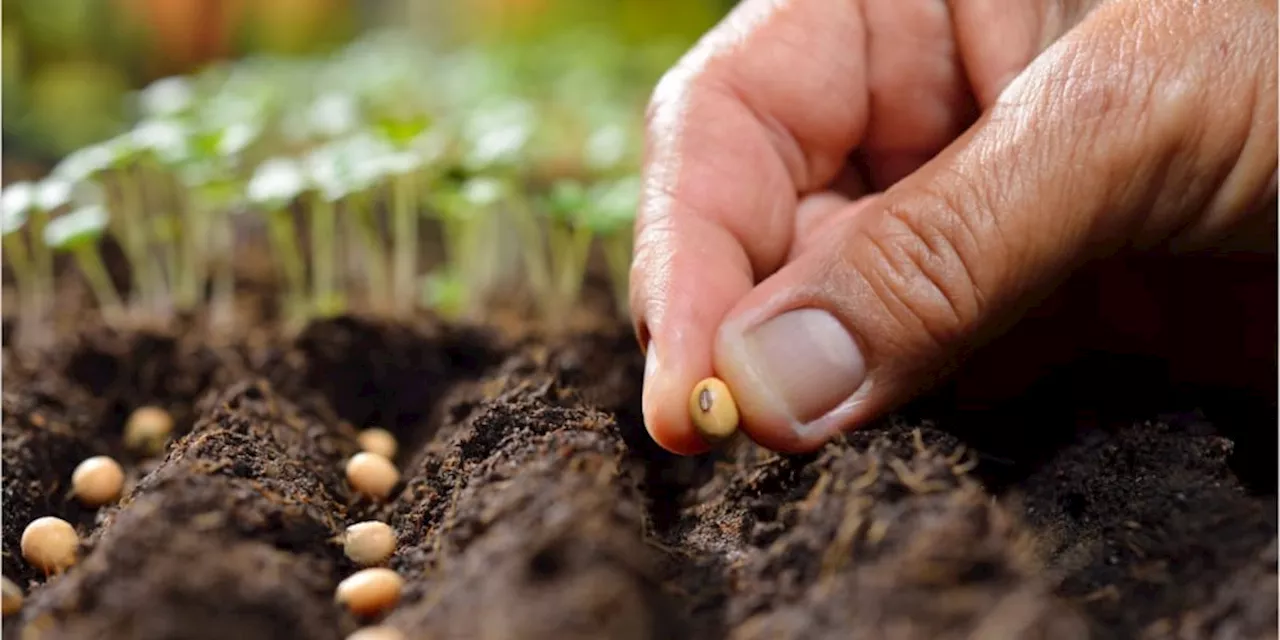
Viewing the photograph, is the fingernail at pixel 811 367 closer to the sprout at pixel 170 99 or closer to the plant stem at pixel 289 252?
the plant stem at pixel 289 252

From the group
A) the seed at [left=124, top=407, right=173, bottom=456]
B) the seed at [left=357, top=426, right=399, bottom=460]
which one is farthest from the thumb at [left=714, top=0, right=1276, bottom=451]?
the seed at [left=124, top=407, right=173, bottom=456]

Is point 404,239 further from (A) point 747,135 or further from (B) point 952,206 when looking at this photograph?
(B) point 952,206

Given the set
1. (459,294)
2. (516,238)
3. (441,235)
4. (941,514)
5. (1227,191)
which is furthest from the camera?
(441,235)

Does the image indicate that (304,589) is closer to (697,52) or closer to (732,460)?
(732,460)

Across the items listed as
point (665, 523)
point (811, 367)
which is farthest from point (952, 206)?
point (665, 523)

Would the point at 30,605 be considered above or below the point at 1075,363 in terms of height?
above

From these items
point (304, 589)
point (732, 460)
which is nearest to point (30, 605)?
point (304, 589)
